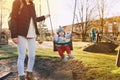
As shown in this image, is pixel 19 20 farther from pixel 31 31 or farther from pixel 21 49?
pixel 21 49

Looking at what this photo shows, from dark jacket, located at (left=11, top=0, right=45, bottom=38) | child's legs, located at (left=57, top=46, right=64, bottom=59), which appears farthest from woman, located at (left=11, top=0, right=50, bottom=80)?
child's legs, located at (left=57, top=46, right=64, bottom=59)

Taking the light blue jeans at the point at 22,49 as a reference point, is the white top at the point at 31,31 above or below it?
above

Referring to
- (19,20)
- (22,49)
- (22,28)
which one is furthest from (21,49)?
(19,20)

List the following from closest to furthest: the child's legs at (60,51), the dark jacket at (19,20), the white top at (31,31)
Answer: the dark jacket at (19,20) → the white top at (31,31) → the child's legs at (60,51)

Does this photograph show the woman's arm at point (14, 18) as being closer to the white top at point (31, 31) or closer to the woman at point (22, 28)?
the woman at point (22, 28)

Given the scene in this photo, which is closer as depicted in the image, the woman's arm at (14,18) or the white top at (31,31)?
the woman's arm at (14,18)

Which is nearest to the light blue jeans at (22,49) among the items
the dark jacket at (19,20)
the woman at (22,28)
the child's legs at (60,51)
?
the woman at (22,28)

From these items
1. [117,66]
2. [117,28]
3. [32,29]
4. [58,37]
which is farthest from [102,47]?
[117,28]

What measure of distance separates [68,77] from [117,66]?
1.78 meters

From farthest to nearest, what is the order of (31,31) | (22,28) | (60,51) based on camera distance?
(60,51) < (31,31) < (22,28)

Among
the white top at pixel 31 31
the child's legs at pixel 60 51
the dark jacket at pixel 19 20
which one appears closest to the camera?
the dark jacket at pixel 19 20

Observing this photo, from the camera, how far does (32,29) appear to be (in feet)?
22.5

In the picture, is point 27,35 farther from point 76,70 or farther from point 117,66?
point 117,66

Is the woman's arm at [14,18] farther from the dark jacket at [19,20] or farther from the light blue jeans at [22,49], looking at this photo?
the light blue jeans at [22,49]
